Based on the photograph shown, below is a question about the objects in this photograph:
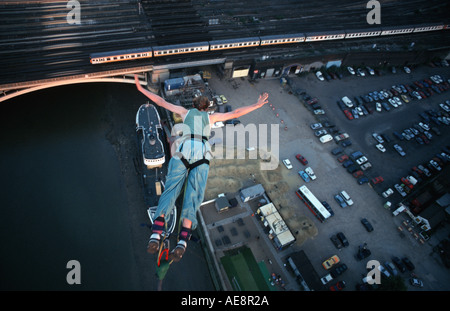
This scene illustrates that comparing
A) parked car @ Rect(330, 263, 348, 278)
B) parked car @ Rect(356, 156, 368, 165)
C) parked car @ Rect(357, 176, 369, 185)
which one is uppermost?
parked car @ Rect(356, 156, 368, 165)

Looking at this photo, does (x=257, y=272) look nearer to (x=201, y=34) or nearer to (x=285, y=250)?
(x=285, y=250)

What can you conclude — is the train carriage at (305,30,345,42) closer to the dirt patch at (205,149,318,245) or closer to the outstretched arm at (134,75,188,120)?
the dirt patch at (205,149,318,245)

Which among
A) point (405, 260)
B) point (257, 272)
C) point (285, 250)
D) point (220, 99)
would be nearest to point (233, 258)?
point (257, 272)

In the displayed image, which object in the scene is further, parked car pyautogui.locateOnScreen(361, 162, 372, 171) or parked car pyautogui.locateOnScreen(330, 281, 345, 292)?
parked car pyautogui.locateOnScreen(361, 162, 372, 171)

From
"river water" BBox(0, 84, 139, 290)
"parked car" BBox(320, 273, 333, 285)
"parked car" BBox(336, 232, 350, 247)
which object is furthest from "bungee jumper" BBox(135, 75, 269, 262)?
"parked car" BBox(336, 232, 350, 247)

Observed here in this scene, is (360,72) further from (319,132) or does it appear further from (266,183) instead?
(266,183)

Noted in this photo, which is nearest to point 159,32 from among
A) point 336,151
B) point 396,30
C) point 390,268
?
point 336,151

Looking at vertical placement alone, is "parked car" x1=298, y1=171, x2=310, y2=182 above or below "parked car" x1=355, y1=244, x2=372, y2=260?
above

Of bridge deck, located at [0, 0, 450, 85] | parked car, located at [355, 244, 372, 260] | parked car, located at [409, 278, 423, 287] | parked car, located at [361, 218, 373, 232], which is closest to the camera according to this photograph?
parked car, located at [409, 278, 423, 287]

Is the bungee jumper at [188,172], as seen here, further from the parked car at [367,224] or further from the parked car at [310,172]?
the parked car at [367,224]
